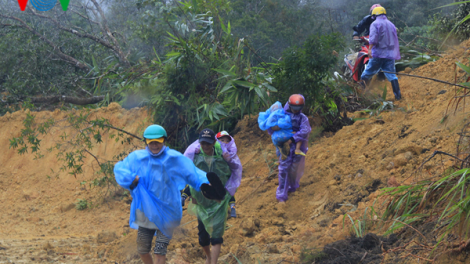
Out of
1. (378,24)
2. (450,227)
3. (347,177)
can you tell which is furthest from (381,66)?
(450,227)

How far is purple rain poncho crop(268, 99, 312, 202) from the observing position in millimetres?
6520

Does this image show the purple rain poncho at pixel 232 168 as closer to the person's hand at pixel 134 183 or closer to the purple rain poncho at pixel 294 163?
the person's hand at pixel 134 183

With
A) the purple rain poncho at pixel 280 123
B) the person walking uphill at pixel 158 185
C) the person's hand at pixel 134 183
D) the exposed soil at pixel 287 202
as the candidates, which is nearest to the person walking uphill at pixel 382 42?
the exposed soil at pixel 287 202

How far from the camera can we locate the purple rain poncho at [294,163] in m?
6.52

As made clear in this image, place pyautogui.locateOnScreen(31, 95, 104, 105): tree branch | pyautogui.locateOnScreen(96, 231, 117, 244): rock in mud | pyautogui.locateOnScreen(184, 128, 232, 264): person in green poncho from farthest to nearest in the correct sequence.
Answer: pyautogui.locateOnScreen(31, 95, 104, 105): tree branch, pyautogui.locateOnScreen(96, 231, 117, 244): rock in mud, pyautogui.locateOnScreen(184, 128, 232, 264): person in green poncho

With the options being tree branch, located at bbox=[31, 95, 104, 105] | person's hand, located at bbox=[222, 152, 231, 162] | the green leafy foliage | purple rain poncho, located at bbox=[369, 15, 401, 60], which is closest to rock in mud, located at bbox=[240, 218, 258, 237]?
person's hand, located at bbox=[222, 152, 231, 162]

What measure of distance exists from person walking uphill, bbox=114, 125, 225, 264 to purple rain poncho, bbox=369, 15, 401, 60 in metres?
5.45

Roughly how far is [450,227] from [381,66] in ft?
19.5

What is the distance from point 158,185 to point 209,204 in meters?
1.04

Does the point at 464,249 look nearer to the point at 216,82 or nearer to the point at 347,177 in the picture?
the point at 347,177

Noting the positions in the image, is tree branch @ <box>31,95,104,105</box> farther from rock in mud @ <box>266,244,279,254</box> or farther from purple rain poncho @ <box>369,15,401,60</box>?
rock in mud @ <box>266,244,279,254</box>

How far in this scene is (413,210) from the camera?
3908 mm

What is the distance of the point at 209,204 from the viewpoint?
16.5 ft

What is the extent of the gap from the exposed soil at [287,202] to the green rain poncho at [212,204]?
534 mm
